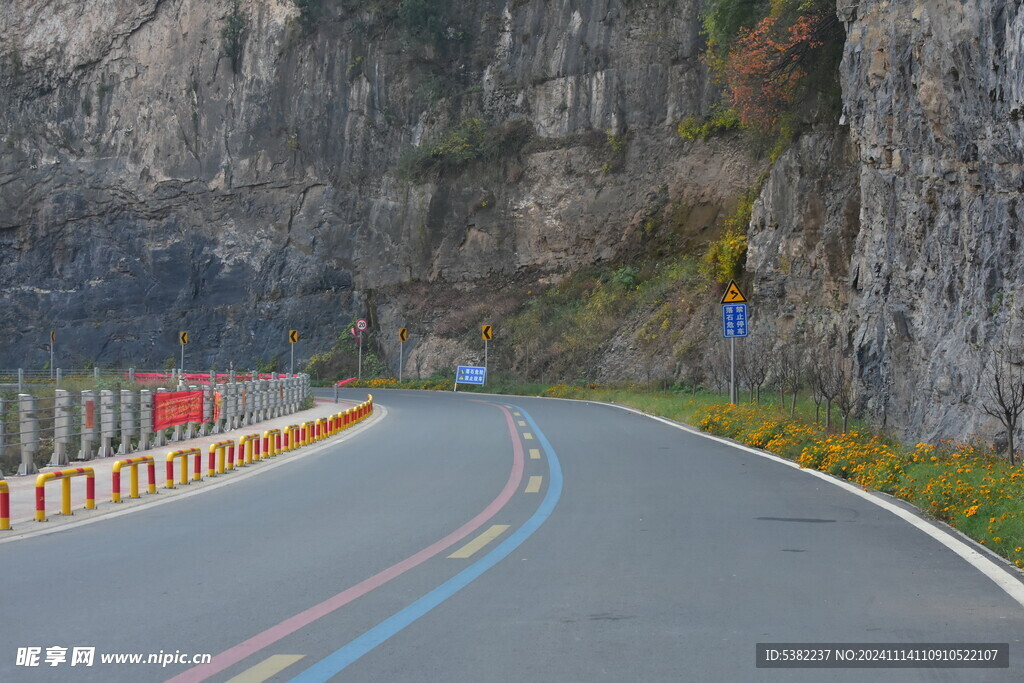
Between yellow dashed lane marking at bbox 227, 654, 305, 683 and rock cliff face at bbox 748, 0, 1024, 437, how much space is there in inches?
485

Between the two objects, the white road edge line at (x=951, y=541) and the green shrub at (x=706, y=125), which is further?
the green shrub at (x=706, y=125)

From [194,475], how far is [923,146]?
1518 centimetres

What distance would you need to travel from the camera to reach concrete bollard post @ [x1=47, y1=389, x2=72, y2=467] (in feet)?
55.9

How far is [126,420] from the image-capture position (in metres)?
19.8

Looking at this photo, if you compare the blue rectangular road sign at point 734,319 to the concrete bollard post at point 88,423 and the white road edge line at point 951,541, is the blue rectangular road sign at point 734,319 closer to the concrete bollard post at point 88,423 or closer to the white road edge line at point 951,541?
the white road edge line at point 951,541

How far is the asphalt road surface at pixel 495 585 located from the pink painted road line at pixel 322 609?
24 millimetres

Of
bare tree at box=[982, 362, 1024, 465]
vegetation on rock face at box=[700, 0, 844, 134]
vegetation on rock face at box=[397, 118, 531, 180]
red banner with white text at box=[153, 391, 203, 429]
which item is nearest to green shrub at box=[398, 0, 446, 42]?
vegetation on rock face at box=[397, 118, 531, 180]

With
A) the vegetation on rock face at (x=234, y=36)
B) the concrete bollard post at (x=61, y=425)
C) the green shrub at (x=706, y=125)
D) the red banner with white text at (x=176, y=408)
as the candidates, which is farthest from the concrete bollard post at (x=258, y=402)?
the vegetation on rock face at (x=234, y=36)

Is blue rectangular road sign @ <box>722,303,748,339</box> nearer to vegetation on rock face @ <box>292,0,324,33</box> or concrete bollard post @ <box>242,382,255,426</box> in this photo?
concrete bollard post @ <box>242,382,255,426</box>

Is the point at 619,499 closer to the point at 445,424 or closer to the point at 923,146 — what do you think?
the point at 923,146

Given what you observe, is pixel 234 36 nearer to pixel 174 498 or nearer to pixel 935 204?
pixel 935 204

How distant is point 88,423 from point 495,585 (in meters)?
13.0

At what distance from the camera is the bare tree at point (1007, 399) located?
44.0ft

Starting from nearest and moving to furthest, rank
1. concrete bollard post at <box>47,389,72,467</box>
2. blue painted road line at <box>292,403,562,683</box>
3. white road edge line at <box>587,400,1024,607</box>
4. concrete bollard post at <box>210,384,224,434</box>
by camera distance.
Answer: blue painted road line at <box>292,403,562,683</box>, white road edge line at <box>587,400,1024,607</box>, concrete bollard post at <box>47,389,72,467</box>, concrete bollard post at <box>210,384,224,434</box>
